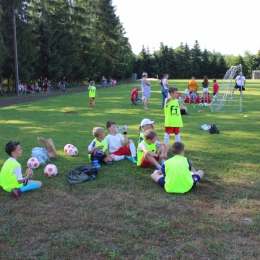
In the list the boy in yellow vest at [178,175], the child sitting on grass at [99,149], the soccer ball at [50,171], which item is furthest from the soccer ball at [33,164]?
the boy in yellow vest at [178,175]

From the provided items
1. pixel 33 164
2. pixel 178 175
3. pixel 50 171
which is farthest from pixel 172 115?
pixel 33 164

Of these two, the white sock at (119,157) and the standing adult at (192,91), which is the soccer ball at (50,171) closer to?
the white sock at (119,157)

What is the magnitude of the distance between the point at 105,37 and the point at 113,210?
56518 mm

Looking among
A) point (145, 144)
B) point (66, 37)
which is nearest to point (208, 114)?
point (145, 144)

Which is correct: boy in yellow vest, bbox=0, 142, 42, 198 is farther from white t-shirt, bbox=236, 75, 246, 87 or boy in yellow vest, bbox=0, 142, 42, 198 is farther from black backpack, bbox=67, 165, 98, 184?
white t-shirt, bbox=236, 75, 246, 87

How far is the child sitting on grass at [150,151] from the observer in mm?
6000

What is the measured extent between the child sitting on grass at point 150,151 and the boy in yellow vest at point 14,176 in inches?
87.2

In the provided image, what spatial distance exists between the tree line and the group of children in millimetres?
23330

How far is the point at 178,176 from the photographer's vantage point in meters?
4.92

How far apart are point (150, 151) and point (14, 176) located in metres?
2.58

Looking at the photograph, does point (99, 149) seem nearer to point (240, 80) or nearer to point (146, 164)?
point (146, 164)

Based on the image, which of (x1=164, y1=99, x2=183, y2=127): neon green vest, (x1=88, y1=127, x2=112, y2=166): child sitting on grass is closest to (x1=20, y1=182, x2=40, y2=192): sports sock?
(x1=88, y1=127, x2=112, y2=166): child sitting on grass

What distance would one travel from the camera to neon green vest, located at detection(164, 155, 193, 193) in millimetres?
4891

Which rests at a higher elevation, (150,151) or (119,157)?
(150,151)
